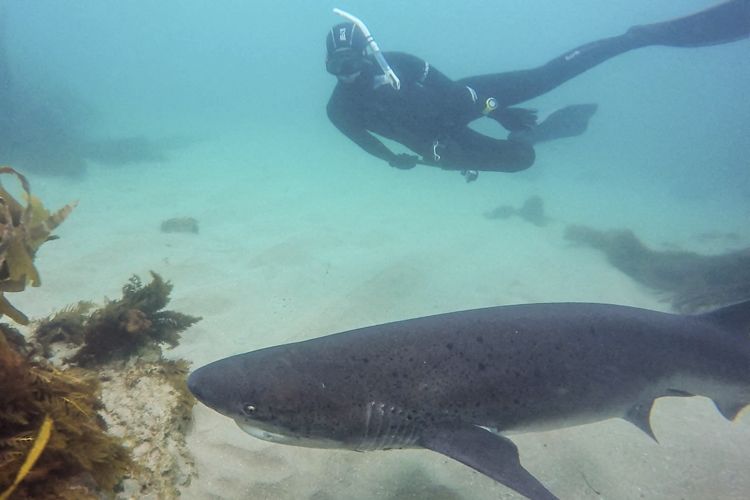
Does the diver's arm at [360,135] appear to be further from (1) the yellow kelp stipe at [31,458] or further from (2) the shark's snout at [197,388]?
(1) the yellow kelp stipe at [31,458]

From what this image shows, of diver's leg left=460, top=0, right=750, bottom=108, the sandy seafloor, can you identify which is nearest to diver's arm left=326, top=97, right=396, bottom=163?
the sandy seafloor

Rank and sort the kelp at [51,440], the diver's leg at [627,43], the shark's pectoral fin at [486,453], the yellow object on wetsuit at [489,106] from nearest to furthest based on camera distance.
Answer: the kelp at [51,440], the shark's pectoral fin at [486,453], the yellow object on wetsuit at [489,106], the diver's leg at [627,43]

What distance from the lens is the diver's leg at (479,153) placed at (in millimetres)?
9508

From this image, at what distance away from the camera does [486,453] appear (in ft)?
8.02

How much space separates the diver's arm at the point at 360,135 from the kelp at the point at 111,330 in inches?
245

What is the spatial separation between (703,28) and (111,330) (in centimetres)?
1668

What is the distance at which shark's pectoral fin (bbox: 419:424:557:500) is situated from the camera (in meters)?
2.26

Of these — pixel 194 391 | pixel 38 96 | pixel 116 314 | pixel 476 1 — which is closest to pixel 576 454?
pixel 194 391

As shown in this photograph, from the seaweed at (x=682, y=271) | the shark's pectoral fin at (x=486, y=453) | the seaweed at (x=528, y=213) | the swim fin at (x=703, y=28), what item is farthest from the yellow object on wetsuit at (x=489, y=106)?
the seaweed at (x=528, y=213)

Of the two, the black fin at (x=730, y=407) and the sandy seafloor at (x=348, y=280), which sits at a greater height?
the black fin at (x=730, y=407)

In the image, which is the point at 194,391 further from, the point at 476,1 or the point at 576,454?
the point at 476,1

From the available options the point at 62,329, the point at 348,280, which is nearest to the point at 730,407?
the point at 62,329

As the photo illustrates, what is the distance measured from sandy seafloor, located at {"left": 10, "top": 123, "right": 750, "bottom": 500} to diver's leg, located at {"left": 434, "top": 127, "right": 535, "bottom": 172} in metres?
2.66

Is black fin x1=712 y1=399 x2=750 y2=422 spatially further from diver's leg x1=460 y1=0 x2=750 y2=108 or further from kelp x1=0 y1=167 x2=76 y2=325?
diver's leg x1=460 y1=0 x2=750 y2=108
